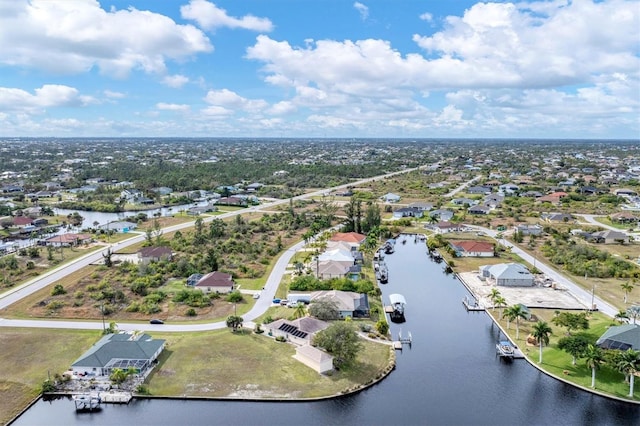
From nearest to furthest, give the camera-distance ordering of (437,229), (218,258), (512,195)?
1. (218,258)
2. (437,229)
3. (512,195)

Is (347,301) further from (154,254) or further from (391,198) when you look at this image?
(391,198)

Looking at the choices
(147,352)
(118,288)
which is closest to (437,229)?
(118,288)

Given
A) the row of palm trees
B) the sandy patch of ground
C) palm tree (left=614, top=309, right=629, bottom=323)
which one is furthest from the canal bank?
palm tree (left=614, top=309, right=629, bottom=323)

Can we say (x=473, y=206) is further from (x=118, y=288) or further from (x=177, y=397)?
(x=177, y=397)

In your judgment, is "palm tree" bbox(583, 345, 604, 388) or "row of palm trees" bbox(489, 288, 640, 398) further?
"palm tree" bbox(583, 345, 604, 388)

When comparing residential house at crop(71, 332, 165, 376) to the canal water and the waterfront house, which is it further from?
the waterfront house

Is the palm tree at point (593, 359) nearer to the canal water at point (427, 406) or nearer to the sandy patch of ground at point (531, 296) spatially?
the canal water at point (427, 406)

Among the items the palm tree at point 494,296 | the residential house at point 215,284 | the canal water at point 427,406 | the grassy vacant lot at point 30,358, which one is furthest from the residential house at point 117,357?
the palm tree at point 494,296
